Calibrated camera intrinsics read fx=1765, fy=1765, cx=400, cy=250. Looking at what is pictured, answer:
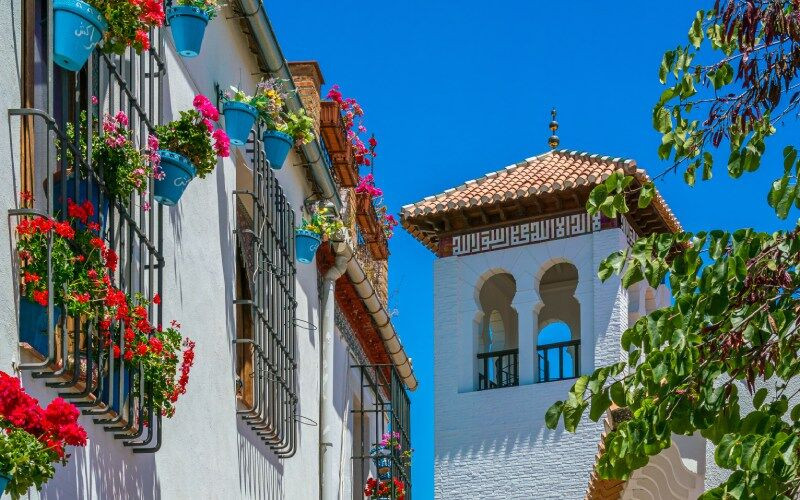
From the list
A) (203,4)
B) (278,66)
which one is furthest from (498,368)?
(203,4)

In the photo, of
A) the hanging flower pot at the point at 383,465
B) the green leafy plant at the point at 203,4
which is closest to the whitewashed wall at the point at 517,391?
the hanging flower pot at the point at 383,465

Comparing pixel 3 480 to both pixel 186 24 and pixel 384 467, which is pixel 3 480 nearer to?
pixel 186 24

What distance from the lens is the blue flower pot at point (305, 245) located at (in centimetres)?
1361

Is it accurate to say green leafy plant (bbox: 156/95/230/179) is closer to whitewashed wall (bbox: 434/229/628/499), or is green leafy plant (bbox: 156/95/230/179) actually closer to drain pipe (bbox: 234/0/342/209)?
drain pipe (bbox: 234/0/342/209)

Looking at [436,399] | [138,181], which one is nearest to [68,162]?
[138,181]

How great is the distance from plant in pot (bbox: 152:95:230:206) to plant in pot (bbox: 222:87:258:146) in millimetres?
1599

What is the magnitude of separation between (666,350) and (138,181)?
2.71 m

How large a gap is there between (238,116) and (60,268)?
13.0ft

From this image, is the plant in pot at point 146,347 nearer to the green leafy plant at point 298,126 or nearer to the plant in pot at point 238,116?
the plant in pot at point 238,116

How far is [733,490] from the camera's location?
254 inches

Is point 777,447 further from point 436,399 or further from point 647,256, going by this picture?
point 436,399

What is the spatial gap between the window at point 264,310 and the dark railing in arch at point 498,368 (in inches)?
473

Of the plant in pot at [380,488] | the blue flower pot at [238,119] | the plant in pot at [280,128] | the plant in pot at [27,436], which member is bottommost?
Answer: the plant in pot at [380,488]

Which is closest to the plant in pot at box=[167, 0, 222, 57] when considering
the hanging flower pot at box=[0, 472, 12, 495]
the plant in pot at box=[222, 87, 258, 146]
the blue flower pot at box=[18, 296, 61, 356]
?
the plant in pot at box=[222, 87, 258, 146]
